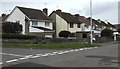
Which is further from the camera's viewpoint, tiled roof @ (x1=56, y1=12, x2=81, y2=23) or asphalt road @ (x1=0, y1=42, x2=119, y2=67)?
tiled roof @ (x1=56, y1=12, x2=81, y2=23)

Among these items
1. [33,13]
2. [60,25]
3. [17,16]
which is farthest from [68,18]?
[17,16]

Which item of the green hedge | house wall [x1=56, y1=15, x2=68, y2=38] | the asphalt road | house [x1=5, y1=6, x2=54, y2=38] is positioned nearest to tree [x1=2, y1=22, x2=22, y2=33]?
house [x1=5, y1=6, x2=54, y2=38]

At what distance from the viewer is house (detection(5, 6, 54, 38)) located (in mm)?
46406

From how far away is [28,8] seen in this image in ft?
170

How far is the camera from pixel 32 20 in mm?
46688

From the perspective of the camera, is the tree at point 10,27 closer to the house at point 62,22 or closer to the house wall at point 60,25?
the house at point 62,22

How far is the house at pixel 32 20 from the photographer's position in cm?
4641

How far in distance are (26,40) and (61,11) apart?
22979mm

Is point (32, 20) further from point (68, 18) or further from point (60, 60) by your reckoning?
point (60, 60)

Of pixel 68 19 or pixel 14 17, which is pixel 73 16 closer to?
pixel 68 19

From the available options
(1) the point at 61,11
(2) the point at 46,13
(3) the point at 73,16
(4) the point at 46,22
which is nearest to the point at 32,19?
(4) the point at 46,22

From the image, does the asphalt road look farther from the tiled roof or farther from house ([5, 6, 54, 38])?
the tiled roof

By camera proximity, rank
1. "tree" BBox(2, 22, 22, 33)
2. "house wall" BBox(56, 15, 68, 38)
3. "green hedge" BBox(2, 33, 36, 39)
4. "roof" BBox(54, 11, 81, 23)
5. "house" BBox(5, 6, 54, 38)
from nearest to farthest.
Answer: "green hedge" BBox(2, 33, 36, 39) → "tree" BBox(2, 22, 22, 33) → "house" BBox(5, 6, 54, 38) → "house wall" BBox(56, 15, 68, 38) → "roof" BBox(54, 11, 81, 23)

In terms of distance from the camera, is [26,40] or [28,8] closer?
[26,40]
